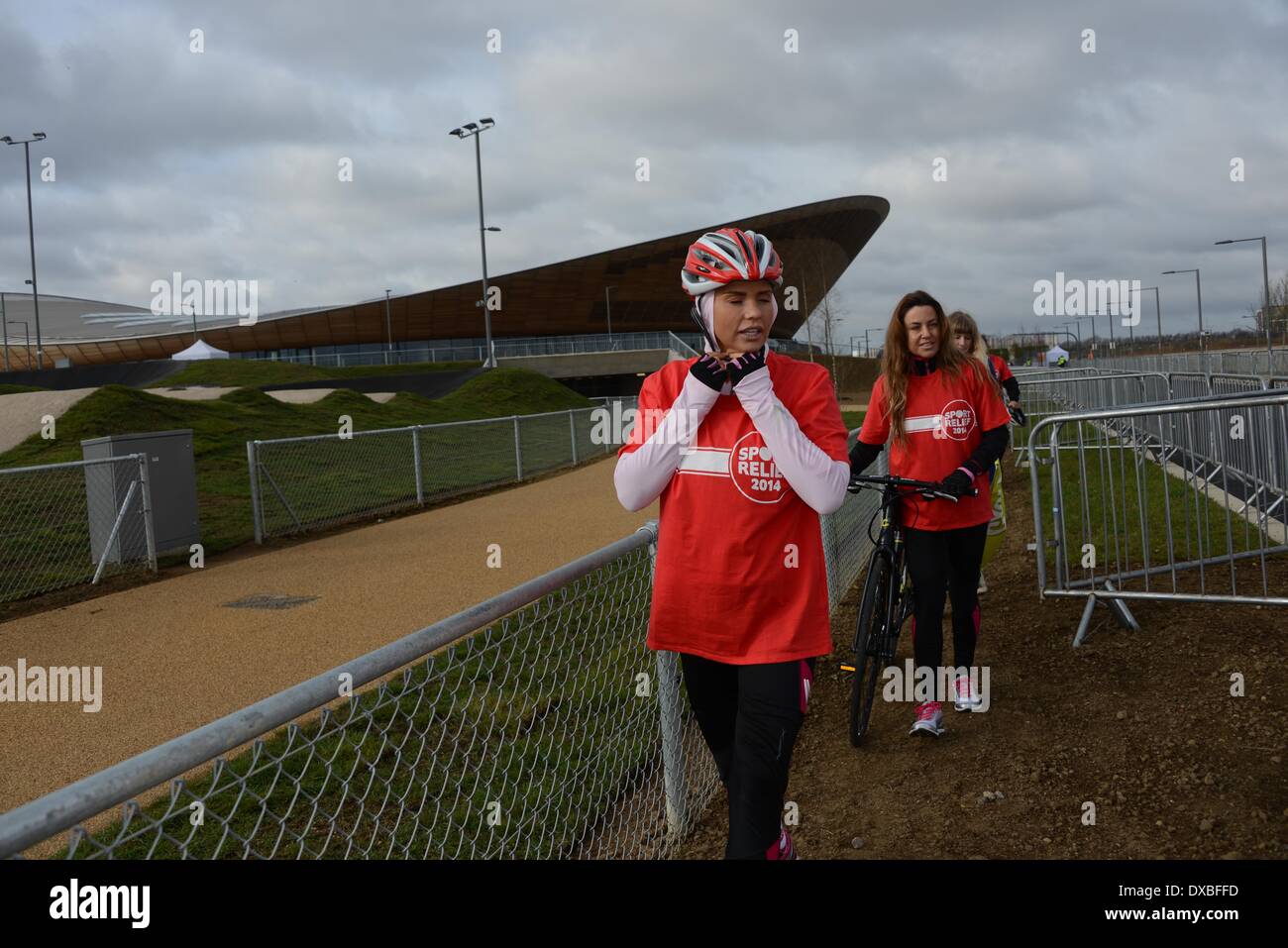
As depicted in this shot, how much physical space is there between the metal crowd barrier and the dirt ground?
0.97 ft

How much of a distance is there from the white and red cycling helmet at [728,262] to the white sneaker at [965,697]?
9.39ft

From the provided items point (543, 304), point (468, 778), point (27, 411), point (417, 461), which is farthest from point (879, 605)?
point (543, 304)

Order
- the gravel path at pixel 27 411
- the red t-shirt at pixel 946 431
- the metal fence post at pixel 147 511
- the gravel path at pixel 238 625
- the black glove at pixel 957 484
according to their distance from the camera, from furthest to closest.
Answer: the gravel path at pixel 27 411 → the metal fence post at pixel 147 511 → the gravel path at pixel 238 625 → the red t-shirt at pixel 946 431 → the black glove at pixel 957 484

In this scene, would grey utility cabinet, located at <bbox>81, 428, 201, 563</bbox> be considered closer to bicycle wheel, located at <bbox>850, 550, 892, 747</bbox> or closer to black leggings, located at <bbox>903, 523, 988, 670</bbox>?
bicycle wheel, located at <bbox>850, 550, 892, 747</bbox>

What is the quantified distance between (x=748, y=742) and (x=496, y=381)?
107 ft

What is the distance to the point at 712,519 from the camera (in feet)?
9.22

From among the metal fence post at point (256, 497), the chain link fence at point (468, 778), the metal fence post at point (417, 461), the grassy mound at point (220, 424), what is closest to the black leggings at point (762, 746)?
the chain link fence at point (468, 778)

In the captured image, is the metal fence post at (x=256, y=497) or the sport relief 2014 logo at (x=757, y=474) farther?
the metal fence post at (x=256, y=497)

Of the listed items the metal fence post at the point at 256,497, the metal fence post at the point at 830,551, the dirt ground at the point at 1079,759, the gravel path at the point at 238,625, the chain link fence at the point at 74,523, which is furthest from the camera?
the metal fence post at the point at 256,497

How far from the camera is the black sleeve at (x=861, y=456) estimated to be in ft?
15.8

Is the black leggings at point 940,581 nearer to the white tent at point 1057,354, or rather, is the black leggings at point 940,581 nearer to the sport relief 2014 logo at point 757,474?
the sport relief 2014 logo at point 757,474

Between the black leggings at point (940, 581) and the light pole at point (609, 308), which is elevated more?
the light pole at point (609, 308)
